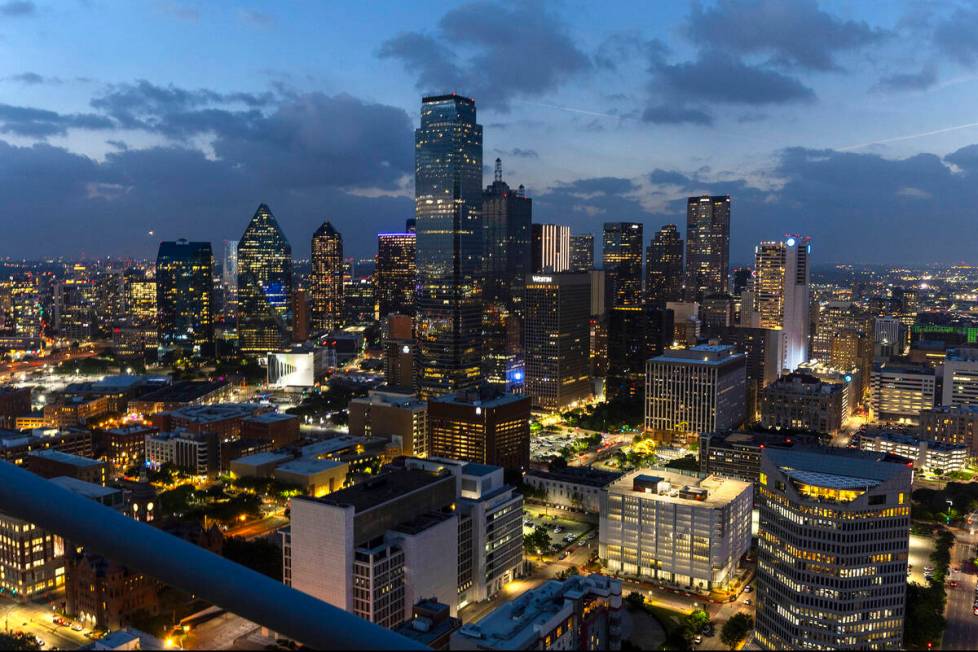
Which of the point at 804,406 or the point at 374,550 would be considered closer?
the point at 374,550

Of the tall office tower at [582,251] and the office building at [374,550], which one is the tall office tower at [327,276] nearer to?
the tall office tower at [582,251]

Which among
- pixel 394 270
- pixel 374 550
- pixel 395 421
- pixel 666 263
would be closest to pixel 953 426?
pixel 395 421

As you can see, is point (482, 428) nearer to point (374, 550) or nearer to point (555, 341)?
point (374, 550)

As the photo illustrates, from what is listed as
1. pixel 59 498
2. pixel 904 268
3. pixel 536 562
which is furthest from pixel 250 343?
pixel 904 268

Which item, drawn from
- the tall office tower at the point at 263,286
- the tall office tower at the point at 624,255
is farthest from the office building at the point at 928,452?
the tall office tower at the point at 263,286

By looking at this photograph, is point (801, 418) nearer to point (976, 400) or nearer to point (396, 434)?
point (976, 400)

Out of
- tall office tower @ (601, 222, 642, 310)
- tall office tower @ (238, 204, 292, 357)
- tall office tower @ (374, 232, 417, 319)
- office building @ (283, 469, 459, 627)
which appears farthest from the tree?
tall office tower @ (374, 232, 417, 319)
